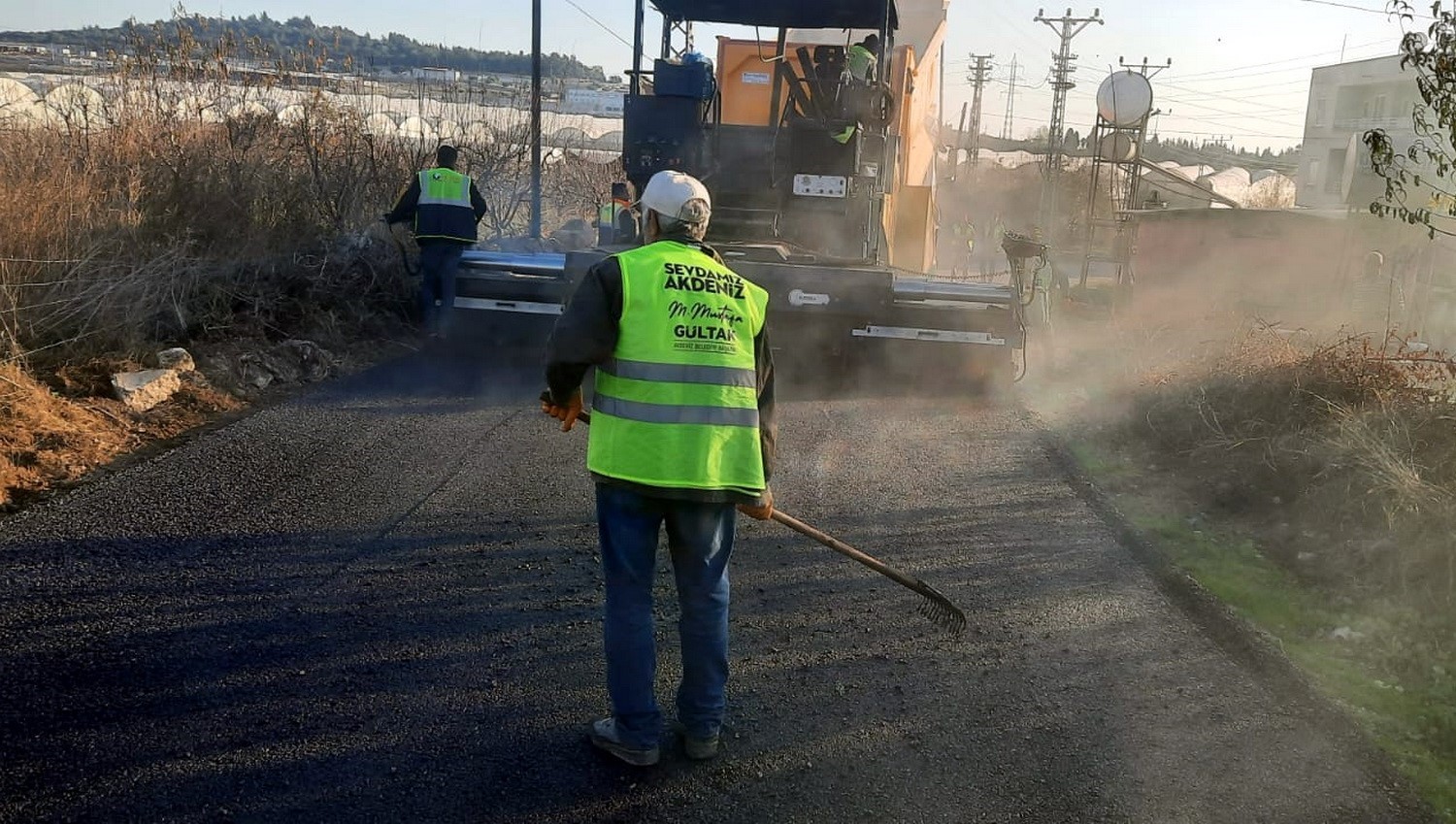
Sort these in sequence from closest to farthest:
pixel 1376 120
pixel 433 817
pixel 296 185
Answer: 1. pixel 433 817
2. pixel 296 185
3. pixel 1376 120

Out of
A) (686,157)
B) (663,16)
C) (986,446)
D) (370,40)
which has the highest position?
(370,40)

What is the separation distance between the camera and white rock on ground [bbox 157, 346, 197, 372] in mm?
7586

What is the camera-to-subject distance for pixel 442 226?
32.1 feet

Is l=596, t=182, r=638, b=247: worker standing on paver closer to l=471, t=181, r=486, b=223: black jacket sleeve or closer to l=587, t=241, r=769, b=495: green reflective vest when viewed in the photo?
l=471, t=181, r=486, b=223: black jacket sleeve

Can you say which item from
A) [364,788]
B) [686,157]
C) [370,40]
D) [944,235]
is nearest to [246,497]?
[364,788]

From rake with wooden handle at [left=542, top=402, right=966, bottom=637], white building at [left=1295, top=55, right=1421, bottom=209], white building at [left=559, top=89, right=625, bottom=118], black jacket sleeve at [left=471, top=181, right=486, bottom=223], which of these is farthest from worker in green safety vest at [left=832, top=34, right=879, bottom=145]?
white building at [left=1295, top=55, right=1421, bottom=209]

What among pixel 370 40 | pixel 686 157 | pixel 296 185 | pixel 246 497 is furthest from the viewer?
pixel 370 40

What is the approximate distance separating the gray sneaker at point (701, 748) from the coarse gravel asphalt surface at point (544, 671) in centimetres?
3

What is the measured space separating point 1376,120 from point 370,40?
59.6 meters

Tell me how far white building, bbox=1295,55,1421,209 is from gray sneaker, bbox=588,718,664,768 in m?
45.6

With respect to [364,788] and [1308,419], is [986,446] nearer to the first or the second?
[1308,419]

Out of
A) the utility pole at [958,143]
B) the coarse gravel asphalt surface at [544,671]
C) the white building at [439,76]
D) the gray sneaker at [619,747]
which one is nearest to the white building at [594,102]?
the utility pole at [958,143]

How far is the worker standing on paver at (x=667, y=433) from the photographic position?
10.9ft

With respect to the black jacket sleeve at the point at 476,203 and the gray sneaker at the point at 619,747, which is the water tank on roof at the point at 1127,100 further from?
the gray sneaker at the point at 619,747
